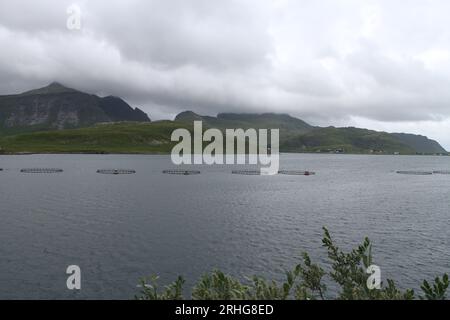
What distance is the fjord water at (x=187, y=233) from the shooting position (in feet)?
179

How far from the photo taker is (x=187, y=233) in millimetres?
78812

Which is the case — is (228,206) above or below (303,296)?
below

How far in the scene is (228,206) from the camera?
115125mm

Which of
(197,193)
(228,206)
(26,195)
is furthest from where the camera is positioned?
(197,193)

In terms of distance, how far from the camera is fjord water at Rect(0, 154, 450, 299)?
54.5m

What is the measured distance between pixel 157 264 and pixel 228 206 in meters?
57.9

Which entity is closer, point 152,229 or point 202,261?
point 202,261
